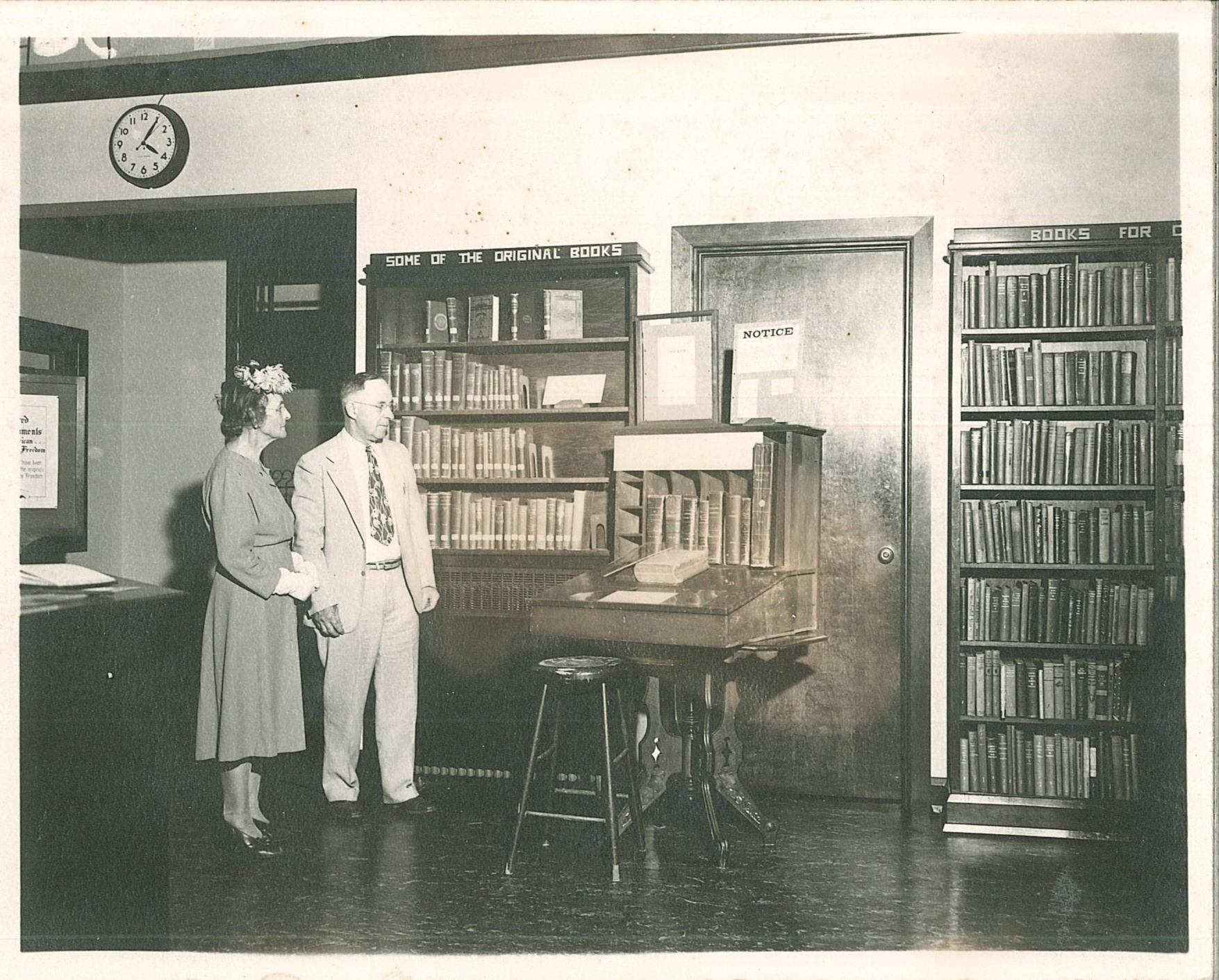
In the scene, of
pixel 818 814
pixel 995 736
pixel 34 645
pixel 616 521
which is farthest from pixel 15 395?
pixel 995 736

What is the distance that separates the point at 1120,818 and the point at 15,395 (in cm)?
372

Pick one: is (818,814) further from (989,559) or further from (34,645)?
(34,645)

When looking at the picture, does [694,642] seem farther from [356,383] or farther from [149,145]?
[149,145]

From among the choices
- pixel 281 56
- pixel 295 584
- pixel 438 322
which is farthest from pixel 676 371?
pixel 281 56

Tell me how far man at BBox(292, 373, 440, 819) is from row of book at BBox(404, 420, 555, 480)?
194mm

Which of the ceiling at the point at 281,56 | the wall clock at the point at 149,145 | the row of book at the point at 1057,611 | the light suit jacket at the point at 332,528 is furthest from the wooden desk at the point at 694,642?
the wall clock at the point at 149,145

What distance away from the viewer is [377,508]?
12.4ft

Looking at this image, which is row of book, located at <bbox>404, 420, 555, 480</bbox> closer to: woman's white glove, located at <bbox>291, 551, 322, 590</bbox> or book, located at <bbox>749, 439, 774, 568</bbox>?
woman's white glove, located at <bbox>291, 551, 322, 590</bbox>

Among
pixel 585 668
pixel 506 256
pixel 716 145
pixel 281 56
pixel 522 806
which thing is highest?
pixel 281 56

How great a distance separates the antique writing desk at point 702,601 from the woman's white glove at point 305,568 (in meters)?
0.90

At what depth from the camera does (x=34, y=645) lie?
201 centimetres

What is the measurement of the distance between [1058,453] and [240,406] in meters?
2.86

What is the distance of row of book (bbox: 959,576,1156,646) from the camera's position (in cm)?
352

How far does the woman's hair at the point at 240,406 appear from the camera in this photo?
10.6 ft
